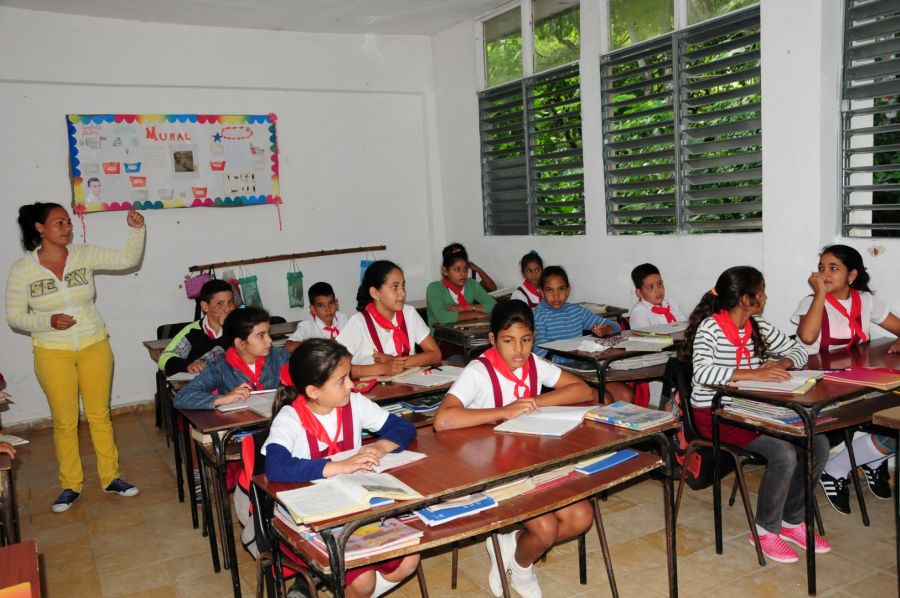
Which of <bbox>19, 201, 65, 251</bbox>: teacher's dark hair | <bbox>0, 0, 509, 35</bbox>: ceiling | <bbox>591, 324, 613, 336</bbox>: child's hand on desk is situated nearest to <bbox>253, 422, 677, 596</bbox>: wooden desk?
<bbox>591, 324, 613, 336</bbox>: child's hand on desk

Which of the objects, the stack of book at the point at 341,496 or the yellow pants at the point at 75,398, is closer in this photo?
the stack of book at the point at 341,496

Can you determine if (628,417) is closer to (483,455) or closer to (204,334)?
(483,455)

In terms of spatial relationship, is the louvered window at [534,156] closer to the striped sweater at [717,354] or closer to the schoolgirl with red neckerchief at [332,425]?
the striped sweater at [717,354]

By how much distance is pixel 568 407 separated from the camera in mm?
2736

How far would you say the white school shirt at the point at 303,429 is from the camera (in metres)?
2.37

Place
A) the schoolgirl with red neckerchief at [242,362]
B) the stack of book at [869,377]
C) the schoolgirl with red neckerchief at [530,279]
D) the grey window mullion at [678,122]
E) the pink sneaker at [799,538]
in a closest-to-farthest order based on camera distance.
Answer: the stack of book at [869,377]
the pink sneaker at [799,538]
the schoolgirl with red neckerchief at [242,362]
the grey window mullion at [678,122]
the schoolgirl with red neckerchief at [530,279]

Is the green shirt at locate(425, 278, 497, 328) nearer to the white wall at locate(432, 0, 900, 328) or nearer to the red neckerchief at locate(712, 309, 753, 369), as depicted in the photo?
the white wall at locate(432, 0, 900, 328)

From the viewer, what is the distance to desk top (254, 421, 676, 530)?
210cm

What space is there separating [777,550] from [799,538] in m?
0.15

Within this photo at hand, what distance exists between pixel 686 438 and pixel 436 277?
4.56m

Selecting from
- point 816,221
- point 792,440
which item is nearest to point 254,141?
point 816,221

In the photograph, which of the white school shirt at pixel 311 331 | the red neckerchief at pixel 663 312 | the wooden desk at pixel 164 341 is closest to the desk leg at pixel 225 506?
the white school shirt at pixel 311 331

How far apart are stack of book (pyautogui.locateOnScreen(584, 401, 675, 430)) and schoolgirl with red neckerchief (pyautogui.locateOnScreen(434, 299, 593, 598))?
0.79 ft

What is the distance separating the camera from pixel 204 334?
4.23 metres
